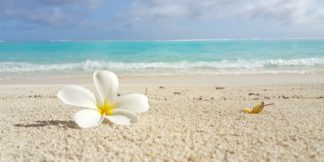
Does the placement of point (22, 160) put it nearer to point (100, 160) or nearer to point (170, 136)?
point (100, 160)

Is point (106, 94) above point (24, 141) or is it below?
above

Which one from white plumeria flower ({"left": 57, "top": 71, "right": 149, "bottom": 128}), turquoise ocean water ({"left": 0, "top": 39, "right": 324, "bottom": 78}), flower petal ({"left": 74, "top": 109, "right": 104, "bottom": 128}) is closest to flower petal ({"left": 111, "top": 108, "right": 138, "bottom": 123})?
white plumeria flower ({"left": 57, "top": 71, "right": 149, "bottom": 128})

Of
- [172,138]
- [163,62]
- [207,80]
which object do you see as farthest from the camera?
[163,62]

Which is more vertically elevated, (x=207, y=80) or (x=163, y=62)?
(x=163, y=62)

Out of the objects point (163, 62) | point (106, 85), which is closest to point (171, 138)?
point (106, 85)

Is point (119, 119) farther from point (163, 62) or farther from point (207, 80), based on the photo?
point (163, 62)

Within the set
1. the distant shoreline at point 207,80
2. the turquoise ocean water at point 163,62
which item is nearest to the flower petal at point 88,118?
the distant shoreline at point 207,80

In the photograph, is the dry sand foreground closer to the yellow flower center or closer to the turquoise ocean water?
the yellow flower center

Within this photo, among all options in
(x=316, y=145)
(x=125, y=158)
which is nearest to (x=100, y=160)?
(x=125, y=158)
